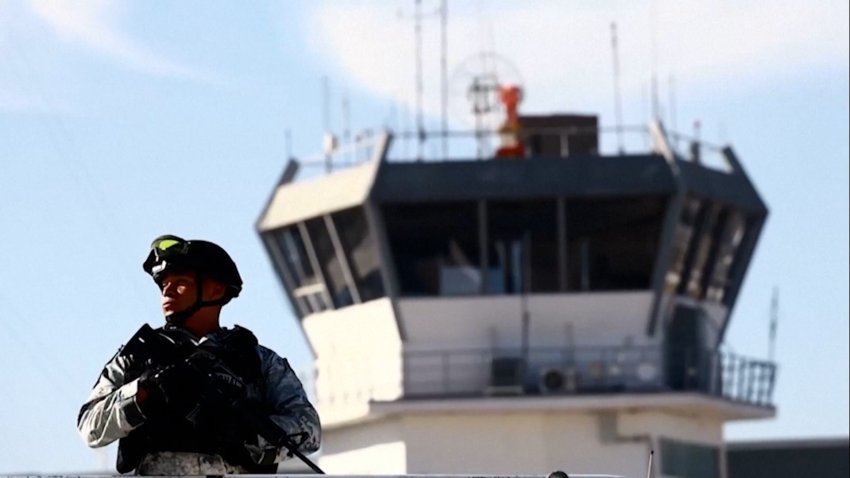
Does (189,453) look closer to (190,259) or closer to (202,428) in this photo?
(202,428)

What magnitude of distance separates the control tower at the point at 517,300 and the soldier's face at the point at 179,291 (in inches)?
1491

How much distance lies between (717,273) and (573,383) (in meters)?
4.06

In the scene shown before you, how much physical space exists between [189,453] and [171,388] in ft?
1.16

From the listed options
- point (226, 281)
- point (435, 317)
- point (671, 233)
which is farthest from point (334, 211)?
point (226, 281)

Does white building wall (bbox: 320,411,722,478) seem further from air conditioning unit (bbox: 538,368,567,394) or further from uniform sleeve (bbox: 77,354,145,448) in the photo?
uniform sleeve (bbox: 77,354,145,448)

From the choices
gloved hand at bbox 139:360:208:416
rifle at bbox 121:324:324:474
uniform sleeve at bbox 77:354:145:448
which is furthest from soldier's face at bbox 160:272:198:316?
gloved hand at bbox 139:360:208:416

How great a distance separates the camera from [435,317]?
4966cm

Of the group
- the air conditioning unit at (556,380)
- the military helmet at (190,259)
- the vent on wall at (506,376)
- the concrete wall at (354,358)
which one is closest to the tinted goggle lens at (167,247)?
the military helmet at (190,259)

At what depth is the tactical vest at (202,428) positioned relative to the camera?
382 inches

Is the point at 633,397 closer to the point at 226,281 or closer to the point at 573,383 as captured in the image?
the point at 573,383

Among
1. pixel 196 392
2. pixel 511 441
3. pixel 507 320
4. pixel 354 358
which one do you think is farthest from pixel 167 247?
pixel 354 358

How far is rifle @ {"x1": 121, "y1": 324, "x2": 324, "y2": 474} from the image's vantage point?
9.71m

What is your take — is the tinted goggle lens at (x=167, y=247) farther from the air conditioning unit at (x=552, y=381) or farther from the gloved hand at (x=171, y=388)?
the air conditioning unit at (x=552, y=381)

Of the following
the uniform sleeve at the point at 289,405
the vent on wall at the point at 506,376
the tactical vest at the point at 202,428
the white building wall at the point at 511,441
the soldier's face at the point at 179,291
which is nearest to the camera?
the tactical vest at the point at 202,428
